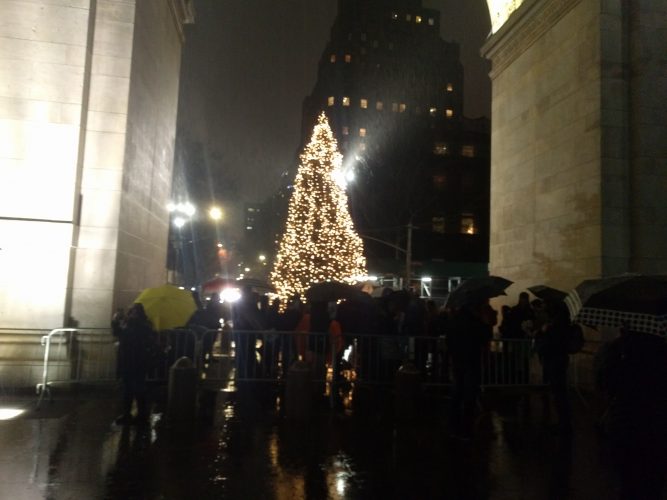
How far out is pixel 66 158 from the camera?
11180 millimetres

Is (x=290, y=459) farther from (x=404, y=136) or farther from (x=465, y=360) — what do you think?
(x=404, y=136)

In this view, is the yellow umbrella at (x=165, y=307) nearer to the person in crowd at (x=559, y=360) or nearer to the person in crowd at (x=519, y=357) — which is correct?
the person in crowd at (x=559, y=360)

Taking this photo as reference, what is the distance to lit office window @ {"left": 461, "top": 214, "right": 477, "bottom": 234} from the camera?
61047 mm

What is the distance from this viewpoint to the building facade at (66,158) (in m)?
10.9

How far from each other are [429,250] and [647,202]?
46975 mm

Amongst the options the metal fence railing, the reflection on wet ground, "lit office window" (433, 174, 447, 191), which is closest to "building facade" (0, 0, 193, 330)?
the metal fence railing

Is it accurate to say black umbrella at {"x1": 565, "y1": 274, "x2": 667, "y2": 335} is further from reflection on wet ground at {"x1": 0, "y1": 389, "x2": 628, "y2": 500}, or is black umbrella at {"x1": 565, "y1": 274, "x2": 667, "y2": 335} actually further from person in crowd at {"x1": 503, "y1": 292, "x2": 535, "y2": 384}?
person in crowd at {"x1": 503, "y1": 292, "x2": 535, "y2": 384}

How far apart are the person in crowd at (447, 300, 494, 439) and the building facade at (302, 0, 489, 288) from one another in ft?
97.5

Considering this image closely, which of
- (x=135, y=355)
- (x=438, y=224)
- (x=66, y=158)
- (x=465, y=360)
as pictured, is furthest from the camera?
(x=438, y=224)

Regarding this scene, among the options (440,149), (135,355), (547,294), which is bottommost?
(135,355)

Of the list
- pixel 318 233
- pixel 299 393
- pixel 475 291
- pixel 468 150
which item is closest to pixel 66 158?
pixel 299 393

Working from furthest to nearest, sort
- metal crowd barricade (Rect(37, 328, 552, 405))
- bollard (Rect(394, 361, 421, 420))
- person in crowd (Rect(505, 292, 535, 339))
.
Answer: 1. person in crowd (Rect(505, 292, 535, 339))
2. metal crowd barricade (Rect(37, 328, 552, 405))
3. bollard (Rect(394, 361, 421, 420))

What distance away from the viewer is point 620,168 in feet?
41.6

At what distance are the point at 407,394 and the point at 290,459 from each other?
2.89m
